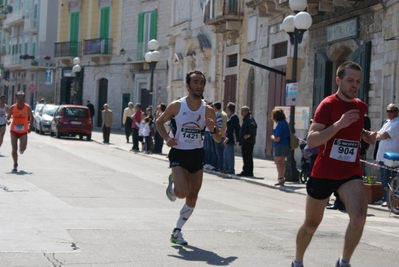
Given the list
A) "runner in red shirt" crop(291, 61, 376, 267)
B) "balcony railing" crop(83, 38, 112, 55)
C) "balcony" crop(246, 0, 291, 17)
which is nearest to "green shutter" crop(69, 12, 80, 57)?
"balcony railing" crop(83, 38, 112, 55)

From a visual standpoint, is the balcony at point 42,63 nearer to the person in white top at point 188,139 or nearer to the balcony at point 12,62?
→ the balcony at point 12,62

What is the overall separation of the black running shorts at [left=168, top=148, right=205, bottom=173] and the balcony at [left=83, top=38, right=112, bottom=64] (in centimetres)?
4277

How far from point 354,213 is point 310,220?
0.40 m

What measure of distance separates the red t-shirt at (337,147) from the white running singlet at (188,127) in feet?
7.86

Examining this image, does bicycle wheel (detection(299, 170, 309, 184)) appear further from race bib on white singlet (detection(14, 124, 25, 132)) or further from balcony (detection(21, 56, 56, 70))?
balcony (detection(21, 56, 56, 70))

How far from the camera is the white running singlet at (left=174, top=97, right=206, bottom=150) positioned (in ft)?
30.2

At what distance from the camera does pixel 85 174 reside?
707 inches

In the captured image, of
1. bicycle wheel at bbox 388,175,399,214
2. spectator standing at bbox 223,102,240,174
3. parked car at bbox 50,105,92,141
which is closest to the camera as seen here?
bicycle wheel at bbox 388,175,399,214

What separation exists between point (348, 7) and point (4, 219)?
46.6ft

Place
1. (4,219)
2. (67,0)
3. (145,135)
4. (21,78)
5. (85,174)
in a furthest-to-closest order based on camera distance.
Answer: (21,78) → (67,0) → (145,135) → (85,174) → (4,219)

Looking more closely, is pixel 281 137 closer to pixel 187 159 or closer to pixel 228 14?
pixel 187 159

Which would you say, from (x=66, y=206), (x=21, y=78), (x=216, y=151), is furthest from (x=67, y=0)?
(x=66, y=206)

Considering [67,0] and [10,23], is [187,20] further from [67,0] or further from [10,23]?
[10,23]

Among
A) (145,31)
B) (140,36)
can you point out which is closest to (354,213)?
(145,31)
